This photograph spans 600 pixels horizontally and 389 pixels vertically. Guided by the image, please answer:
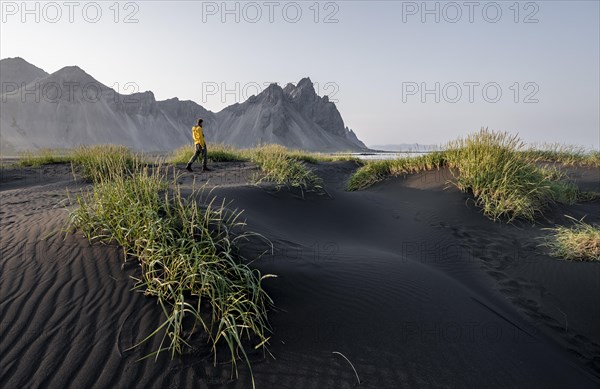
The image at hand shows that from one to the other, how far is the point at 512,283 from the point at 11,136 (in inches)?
4278

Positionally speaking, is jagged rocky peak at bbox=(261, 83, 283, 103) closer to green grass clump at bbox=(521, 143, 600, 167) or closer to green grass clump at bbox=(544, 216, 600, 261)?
green grass clump at bbox=(521, 143, 600, 167)

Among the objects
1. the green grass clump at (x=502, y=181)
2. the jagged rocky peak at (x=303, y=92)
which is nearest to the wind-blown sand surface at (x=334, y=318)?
the green grass clump at (x=502, y=181)

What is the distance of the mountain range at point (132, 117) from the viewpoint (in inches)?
3450

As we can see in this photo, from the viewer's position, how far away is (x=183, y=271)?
112 inches

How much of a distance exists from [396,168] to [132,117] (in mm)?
125425

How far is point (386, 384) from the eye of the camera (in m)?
Answer: 2.30

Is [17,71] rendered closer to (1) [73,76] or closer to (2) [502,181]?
(1) [73,76]

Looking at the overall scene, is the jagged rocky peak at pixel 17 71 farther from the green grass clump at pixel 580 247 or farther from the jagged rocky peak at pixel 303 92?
the green grass clump at pixel 580 247

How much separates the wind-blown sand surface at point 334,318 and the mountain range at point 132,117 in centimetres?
7194

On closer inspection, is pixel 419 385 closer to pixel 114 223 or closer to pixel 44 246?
pixel 114 223

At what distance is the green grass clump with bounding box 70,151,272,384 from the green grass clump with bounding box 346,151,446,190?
27.3 ft

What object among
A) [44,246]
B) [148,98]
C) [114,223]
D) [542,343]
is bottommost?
[542,343]

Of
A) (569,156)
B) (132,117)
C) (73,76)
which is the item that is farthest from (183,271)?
(73,76)

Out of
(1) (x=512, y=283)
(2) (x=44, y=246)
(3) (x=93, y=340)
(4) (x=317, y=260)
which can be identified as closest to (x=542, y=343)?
(1) (x=512, y=283)
